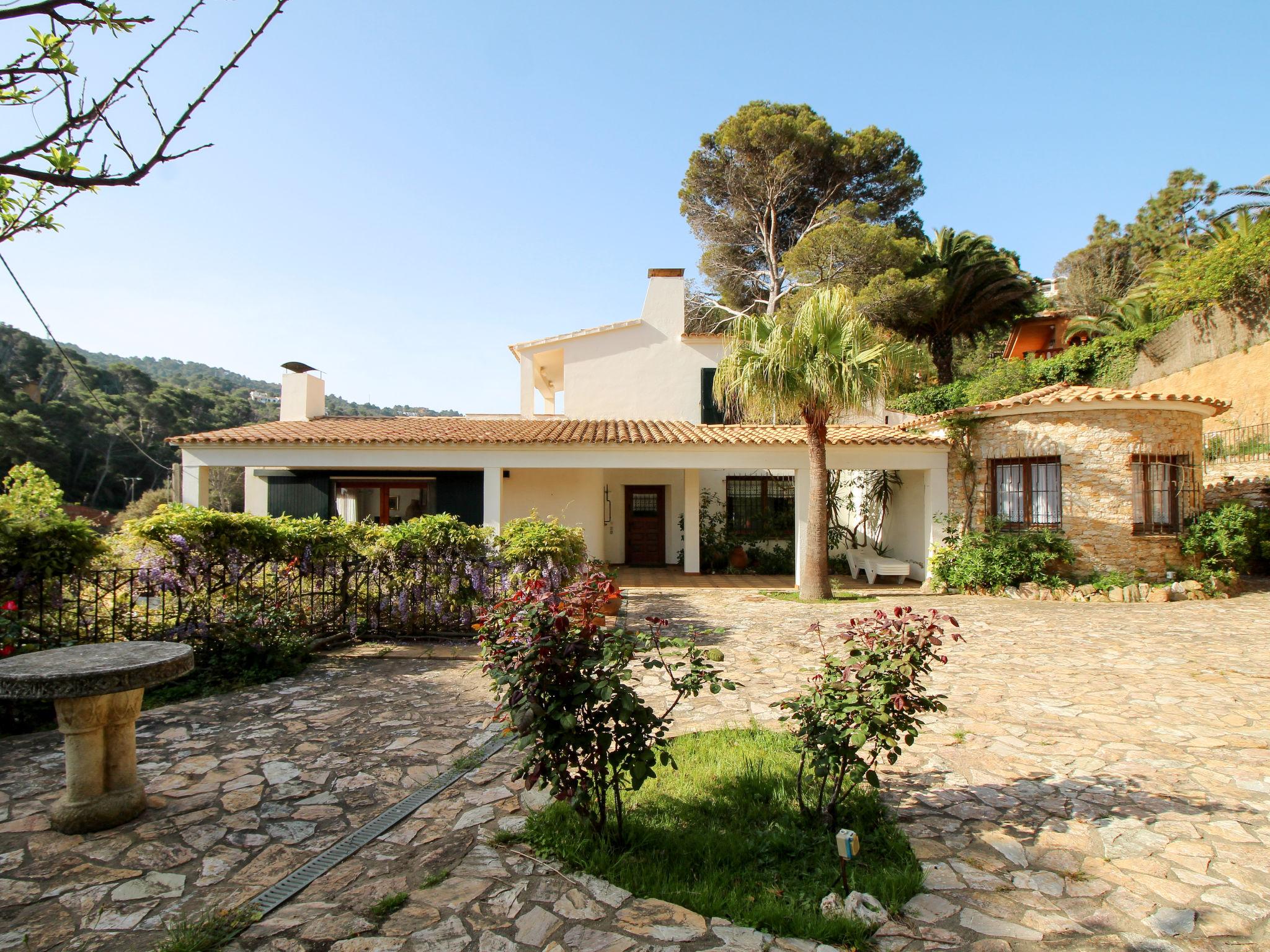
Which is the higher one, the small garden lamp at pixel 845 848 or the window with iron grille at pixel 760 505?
the window with iron grille at pixel 760 505

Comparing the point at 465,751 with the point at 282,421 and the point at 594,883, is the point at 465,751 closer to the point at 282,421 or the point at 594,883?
the point at 594,883

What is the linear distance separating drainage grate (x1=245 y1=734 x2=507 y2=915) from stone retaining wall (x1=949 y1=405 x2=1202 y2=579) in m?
12.7

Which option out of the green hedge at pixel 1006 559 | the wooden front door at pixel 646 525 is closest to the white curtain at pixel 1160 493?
the green hedge at pixel 1006 559

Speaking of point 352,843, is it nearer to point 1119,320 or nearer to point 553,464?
point 553,464

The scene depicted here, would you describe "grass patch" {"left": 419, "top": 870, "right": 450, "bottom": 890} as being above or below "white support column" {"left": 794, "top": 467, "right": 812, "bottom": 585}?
below

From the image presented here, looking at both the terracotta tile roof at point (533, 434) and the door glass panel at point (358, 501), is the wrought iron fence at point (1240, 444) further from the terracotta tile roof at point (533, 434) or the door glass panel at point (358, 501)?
the door glass panel at point (358, 501)

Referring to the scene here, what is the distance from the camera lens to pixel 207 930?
2945 millimetres

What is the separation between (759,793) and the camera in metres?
4.35

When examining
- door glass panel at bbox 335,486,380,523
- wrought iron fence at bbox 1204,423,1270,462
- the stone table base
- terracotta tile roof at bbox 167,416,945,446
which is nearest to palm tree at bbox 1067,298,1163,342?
wrought iron fence at bbox 1204,423,1270,462

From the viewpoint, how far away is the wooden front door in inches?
754

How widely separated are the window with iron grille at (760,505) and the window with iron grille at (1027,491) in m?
5.71

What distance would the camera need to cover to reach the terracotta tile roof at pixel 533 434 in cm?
1411

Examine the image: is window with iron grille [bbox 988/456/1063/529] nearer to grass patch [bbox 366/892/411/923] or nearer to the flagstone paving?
the flagstone paving

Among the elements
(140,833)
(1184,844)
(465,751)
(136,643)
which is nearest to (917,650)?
(1184,844)
